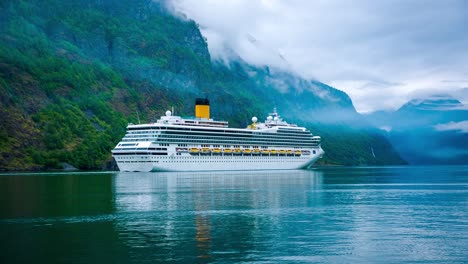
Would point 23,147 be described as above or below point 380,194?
above

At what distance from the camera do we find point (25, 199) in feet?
218

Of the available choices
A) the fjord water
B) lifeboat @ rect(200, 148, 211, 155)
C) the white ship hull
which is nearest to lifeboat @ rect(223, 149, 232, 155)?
the white ship hull

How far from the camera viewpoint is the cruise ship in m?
160

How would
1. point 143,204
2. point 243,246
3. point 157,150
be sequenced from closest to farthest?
Answer: point 243,246 < point 143,204 < point 157,150

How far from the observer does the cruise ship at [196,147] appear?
160 meters

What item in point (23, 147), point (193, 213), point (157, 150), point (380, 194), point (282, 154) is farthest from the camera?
point (282, 154)

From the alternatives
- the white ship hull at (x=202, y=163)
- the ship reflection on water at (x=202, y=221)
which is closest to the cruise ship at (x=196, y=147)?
the white ship hull at (x=202, y=163)

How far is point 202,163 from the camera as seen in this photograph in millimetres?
172750

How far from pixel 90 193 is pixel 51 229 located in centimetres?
3369

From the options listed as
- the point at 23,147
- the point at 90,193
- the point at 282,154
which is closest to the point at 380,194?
the point at 90,193

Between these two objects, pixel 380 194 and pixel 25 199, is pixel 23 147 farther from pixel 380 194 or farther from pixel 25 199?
pixel 380 194

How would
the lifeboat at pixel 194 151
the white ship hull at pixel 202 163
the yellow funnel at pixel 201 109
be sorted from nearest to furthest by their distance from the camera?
the white ship hull at pixel 202 163, the lifeboat at pixel 194 151, the yellow funnel at pixel 201 109

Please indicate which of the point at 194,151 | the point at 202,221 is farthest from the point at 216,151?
the point at 202,221

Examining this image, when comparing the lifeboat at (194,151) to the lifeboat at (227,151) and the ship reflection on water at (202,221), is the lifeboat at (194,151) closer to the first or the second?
the lifeboat at (227,151)
